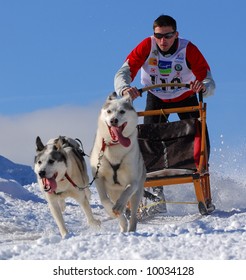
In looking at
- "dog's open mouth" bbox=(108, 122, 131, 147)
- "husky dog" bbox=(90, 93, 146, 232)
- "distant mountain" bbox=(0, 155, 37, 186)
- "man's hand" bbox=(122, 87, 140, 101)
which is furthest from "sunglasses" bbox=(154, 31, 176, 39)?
"distant mountain" bbox=(0, 155, 37, 186)

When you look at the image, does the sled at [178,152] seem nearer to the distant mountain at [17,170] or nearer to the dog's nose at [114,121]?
the dog's nose at [114,121]

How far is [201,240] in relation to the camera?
4.03 meters

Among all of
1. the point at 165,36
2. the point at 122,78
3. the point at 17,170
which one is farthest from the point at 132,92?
the point at 17,170

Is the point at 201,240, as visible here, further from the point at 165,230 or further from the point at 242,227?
the point at 242,227

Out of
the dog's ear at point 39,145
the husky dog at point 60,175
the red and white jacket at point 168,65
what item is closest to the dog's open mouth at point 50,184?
the husky dog at point 60,175

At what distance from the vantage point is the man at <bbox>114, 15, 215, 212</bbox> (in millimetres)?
6215

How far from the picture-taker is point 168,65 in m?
6.41

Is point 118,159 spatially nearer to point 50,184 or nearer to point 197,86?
point 50,184

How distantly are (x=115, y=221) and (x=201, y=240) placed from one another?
285 centimetres

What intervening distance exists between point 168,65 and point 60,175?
1.90 m

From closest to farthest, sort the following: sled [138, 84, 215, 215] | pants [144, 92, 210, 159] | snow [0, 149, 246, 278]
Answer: snow [0, 149, 246, 278] → sled [138, 84, 215, 215] → pants [144, 92, 210, 159]

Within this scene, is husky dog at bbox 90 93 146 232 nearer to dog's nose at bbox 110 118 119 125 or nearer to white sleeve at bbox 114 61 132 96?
dog's nose at bbox 110 118 119 125

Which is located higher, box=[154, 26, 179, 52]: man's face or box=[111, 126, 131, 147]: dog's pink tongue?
box=[154, 26, 179, 52]: man's face

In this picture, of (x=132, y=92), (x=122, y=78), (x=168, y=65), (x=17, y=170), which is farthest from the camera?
(x=17, y=170)
